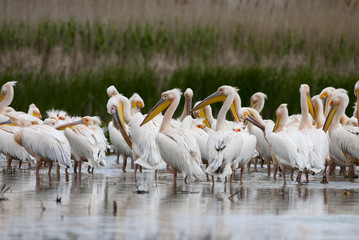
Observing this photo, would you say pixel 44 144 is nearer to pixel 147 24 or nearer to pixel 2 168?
pixel 2 168

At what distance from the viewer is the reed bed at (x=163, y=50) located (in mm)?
17828

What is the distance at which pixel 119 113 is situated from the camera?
11883 millimetres

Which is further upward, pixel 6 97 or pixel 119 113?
pixel 6 97

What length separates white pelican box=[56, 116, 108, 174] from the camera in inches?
421

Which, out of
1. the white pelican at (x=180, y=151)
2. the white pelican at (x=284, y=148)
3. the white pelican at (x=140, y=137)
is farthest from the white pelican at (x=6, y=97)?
the white pelican at (x=284, y=148)

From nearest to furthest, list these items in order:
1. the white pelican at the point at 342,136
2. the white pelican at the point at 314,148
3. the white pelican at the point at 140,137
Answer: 1. the white pelican at the point at 314,148
2. the white pelican at the point at 140,137
3. the white pelican at the point at 342,136

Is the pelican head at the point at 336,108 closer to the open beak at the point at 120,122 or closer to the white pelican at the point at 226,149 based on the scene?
the white pelican at the point at 226,149

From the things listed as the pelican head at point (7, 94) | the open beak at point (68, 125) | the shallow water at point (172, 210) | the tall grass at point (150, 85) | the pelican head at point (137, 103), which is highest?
the tall grass at point (150, 85)

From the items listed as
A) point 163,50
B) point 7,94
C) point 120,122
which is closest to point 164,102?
point 120,122

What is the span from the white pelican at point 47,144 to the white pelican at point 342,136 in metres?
3.87

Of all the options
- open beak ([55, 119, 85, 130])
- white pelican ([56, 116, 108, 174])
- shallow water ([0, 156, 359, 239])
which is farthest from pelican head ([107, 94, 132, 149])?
shallow water ([0, 156, 359, 239])

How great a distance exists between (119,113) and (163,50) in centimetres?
671

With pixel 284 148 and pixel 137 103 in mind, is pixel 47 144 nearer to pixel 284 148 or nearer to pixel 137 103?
pixel 284 148

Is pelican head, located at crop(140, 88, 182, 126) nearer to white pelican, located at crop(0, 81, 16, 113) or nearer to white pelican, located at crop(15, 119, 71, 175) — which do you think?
white pelican, located at crop(15, 119, 71, 175)
